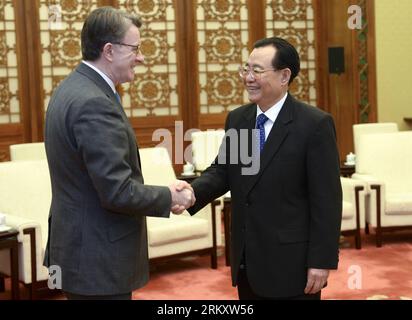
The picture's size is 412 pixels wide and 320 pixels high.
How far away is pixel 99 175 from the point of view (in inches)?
89.1

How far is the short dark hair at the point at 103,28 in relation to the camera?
238 centimetres

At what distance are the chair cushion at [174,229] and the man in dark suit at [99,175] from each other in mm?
2962

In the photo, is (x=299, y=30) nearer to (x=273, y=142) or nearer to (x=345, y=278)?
(x=345, y=278)

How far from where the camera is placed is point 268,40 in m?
2.68

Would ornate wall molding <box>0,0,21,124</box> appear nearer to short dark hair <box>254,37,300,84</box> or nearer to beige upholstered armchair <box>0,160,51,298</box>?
beige upholstered armchair <box>0,160,51,298</box>

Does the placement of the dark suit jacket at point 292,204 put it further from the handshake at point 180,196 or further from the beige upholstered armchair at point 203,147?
the beige upholstered armchair at point 203,147

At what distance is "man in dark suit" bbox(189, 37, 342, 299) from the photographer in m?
2.60

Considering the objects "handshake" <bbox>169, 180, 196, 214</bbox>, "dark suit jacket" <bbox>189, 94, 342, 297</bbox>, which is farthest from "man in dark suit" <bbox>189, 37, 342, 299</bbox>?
"handshake" <bbox>169, 180, 196, 214</bbox>

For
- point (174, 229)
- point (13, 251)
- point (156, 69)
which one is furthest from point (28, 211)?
point (156, 69)

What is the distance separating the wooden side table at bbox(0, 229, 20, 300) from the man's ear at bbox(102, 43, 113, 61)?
8.26ft

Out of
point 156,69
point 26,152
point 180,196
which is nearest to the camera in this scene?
point 180,196

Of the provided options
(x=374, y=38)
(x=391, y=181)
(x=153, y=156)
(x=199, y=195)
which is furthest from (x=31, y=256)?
(x=374, y=38)

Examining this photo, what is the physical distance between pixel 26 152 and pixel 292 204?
4.40m

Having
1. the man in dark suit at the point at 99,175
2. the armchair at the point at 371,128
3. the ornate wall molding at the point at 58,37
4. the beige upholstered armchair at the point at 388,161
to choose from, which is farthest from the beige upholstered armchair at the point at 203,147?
the man in dark suit at the point at 99,175
